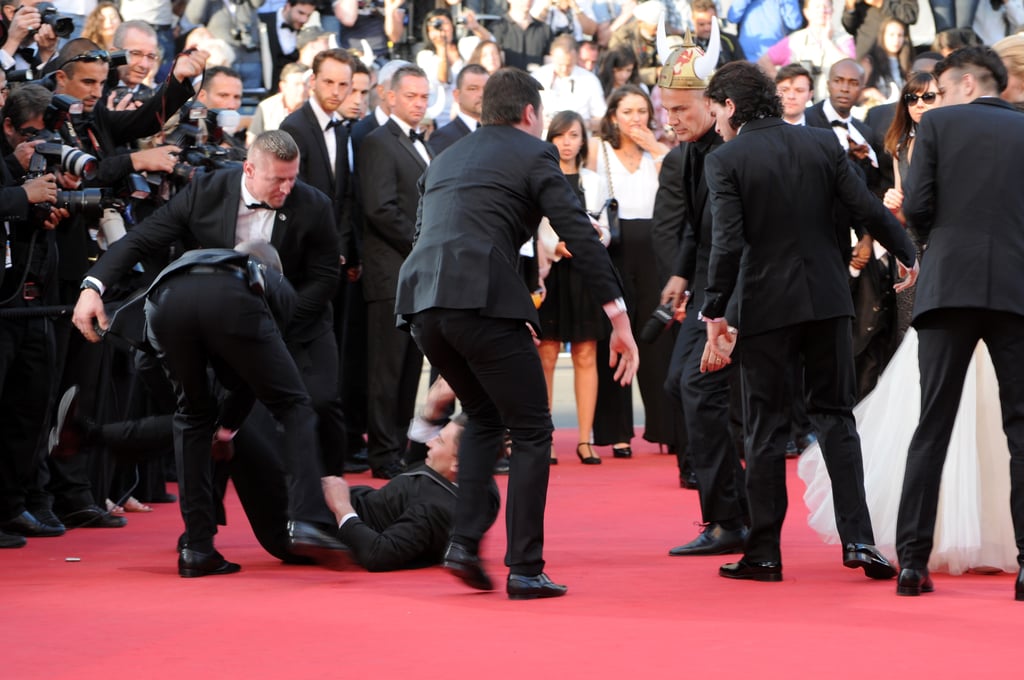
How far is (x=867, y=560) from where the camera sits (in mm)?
5371

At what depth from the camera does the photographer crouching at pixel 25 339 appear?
263 inches

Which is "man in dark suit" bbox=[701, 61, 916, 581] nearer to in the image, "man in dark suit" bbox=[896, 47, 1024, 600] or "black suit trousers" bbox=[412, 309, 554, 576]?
"man in dark suit" bbox=[896, 47, 1024, 600]

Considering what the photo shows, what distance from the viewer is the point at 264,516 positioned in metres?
5.96

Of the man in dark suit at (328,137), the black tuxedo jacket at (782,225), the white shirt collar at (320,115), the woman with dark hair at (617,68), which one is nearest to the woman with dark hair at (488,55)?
the woman with dark hair at (617,68)

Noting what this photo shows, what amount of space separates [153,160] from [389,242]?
1.96 metres

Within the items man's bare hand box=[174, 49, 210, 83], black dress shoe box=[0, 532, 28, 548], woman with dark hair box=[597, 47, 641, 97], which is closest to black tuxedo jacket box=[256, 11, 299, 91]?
woman with dark hair box=[597, 47, 641, 97]

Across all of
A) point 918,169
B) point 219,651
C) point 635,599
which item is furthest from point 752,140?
point 219,651

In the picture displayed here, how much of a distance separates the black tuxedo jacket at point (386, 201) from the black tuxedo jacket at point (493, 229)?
10.9 feet

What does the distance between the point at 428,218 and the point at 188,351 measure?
3.25 ft

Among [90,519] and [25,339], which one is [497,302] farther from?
[90,519]

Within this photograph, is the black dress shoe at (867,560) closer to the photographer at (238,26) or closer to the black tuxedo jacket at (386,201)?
the black tuxedo jacket at (386,201)

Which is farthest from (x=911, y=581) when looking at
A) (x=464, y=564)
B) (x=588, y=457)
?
A: (x=588, y=457)

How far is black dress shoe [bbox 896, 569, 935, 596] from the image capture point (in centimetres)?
510

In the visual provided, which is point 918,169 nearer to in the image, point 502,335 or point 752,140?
point 752,140
